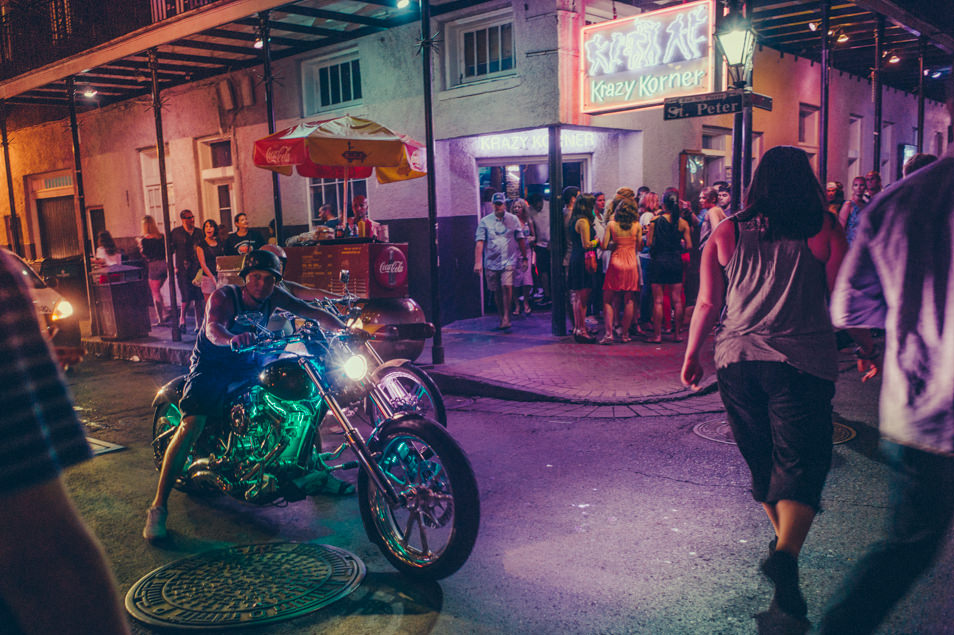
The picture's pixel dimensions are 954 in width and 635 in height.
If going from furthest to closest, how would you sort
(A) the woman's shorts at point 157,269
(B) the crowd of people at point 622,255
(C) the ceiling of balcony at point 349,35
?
(A) the woman's shorts at point 157,269 → (C) the ceiling of balcony at point 349,35 → (B) the crowd of people at point 622,255

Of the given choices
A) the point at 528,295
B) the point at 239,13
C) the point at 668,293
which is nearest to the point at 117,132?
the point at 239,13

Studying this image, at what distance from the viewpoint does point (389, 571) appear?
3.93 m

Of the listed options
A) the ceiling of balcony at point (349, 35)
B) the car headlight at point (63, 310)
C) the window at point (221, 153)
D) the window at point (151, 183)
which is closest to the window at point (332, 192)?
the ceiling of balcony at point (349, 35)

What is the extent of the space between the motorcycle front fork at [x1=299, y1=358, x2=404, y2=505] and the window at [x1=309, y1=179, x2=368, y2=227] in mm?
9733

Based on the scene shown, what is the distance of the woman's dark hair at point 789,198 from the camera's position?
10.8ft

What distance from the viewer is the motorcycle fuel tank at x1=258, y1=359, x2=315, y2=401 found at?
415 cm

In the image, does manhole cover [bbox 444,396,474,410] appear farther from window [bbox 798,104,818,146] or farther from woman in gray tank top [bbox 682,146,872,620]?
window [bbox 798,104,818,146]

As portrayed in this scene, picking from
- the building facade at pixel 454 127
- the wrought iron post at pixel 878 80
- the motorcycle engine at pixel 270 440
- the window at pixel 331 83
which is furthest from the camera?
the window at pixel 331 83

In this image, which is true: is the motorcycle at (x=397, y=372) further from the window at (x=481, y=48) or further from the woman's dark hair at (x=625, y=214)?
the window at (x=481, y=48)

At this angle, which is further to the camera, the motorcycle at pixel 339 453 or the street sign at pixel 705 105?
the street sign at pixel 705 105

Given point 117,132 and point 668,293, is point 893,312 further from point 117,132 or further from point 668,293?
point 117,132

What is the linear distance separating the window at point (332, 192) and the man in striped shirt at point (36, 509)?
12566 mm

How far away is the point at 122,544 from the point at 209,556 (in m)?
0.61

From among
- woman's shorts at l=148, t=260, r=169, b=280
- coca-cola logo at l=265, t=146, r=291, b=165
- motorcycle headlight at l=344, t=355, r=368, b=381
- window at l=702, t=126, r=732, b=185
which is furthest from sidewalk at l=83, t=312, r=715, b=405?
Answer: window at l=702, t=126, r=732, b=185
